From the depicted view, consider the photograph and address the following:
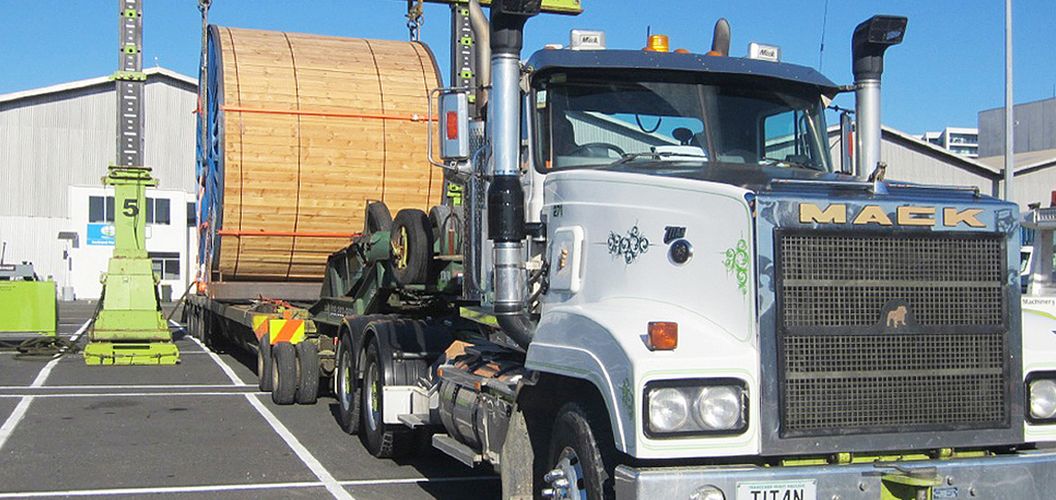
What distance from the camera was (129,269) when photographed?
58.4ft

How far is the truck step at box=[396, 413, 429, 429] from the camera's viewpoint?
8883mm

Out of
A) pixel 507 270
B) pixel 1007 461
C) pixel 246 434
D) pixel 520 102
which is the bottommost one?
pixel 246 434

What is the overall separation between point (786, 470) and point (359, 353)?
5.87m

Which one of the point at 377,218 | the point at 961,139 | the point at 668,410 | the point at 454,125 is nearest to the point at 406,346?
the point at 377,218

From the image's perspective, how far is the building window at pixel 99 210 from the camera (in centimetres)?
5006

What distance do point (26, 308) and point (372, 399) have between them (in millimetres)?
12274

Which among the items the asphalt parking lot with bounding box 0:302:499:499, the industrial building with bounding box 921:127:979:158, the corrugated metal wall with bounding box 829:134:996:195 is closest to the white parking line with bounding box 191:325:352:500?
the asphalt parking lot with bounding box 0:302:499:499

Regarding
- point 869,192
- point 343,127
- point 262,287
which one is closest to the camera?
point 869,192

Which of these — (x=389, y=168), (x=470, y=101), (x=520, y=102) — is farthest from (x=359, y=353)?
(x=389, y=168)

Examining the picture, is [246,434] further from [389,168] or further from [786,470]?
[786,470]

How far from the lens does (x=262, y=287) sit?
1605cm

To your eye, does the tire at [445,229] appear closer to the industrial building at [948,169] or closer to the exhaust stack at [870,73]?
the exhaust stack at [870,73]

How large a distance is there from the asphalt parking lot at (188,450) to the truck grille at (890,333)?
368 centimetres

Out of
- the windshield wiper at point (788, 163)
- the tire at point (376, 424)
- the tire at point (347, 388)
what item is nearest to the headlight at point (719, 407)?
the windshield wiper at point (788, 163)
